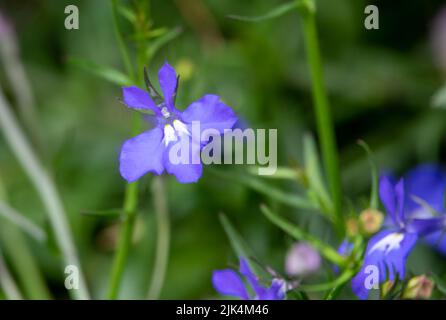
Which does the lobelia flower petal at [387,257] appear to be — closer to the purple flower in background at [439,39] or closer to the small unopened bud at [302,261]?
the small unopened bud at [302,261]

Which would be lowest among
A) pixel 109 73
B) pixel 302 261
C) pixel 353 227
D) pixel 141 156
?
pixel 302 261

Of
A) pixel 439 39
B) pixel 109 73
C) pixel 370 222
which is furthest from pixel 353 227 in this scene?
pixel 439 39

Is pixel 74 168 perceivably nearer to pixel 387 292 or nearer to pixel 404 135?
pixel 404 135

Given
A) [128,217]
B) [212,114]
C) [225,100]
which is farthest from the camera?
[225,100]

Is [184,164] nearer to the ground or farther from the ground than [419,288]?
farther from the ground

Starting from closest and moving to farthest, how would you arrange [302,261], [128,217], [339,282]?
[339,282], [128,217], [302,261]

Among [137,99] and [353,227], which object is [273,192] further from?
[137,99]

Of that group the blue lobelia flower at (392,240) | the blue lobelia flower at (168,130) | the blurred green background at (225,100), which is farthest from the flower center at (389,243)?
the blurred green background at (225,100)
